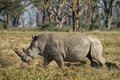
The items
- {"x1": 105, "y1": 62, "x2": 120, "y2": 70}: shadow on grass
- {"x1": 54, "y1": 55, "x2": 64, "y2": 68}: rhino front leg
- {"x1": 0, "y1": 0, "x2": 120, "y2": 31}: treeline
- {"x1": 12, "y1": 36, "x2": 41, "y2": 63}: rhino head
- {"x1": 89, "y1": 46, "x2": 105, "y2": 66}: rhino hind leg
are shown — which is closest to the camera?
{"x1": 54, "y1": 55, "x2": 64, "y2": 68}: rhino front leg

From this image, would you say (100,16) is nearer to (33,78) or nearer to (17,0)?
(17,0)

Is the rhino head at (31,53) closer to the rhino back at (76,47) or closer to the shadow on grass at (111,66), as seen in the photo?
the rhino back at (76,47)

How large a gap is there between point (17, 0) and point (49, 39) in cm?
Answer: 2812

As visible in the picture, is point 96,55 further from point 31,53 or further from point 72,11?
point 72,11

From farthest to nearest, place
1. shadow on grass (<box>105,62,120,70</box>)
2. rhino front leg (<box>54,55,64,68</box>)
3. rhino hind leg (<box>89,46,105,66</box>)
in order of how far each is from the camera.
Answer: shadow on grass (<box>105,62,120,70</box>) < rhino hind leg (<box>89,46,105,66</box>) < rhino front leg (<box>54,55,64,68</box>)

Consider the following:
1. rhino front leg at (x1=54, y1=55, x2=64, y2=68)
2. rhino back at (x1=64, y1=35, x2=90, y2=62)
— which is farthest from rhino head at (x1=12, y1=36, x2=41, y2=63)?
rhino back at (x1=64, y1=35, x2=90, y2=62)

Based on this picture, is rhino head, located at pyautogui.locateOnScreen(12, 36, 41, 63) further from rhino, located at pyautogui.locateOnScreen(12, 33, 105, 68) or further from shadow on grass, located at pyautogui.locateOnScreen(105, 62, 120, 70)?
shadow on grass, located at pyautogui.locateOnScreen(105, 62, 120, 70)

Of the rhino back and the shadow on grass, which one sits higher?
the rhino back

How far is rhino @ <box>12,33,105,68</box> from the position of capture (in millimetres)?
12234

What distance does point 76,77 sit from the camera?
9742mm

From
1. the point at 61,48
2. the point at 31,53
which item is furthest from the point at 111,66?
the point at 31,53

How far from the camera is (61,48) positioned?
1228 cm

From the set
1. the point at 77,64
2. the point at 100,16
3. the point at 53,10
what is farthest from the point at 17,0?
the point at 77,64

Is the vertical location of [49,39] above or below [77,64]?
above
